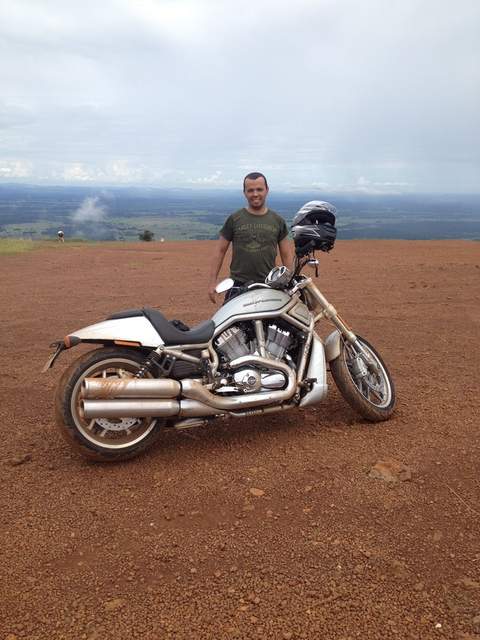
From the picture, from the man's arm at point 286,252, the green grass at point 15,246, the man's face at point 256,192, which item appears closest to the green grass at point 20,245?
the green grass at point 15,246

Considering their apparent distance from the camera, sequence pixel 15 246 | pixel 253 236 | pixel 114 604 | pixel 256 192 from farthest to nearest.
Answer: pixel 15 246
pixel 253 236
pixel 256 192
pixel 114 604

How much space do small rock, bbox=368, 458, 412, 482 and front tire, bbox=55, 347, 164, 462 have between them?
1.65 m

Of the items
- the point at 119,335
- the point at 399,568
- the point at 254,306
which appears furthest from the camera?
the point at 254,306

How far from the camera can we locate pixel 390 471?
4.09 meters

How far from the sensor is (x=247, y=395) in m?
4.47

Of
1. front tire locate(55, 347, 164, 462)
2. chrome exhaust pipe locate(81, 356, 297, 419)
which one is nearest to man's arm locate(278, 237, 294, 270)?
chrome exhaust pipe locate(81, 356, 297, 419)

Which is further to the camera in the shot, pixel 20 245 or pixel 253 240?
pixel 20 245

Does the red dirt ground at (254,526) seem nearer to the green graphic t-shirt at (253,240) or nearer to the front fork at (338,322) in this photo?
the front fork at (338,322)

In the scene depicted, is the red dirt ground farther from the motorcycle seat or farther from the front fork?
the motorcycle seat

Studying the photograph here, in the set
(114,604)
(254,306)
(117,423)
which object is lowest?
(114,604)

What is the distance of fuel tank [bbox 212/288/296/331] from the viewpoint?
4.55 meters

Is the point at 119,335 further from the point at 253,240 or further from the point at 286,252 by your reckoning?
the point at 286,252

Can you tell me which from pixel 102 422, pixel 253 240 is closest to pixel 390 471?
pixel 102 422

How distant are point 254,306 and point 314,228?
0.88m
